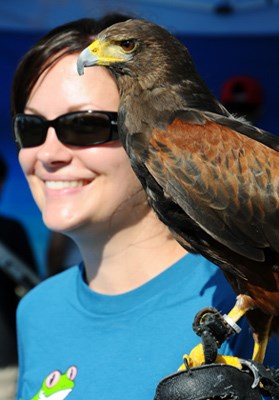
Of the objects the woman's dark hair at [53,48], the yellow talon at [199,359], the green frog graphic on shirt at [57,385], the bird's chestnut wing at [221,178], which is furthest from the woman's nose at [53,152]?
the yellow talon at [199,359]

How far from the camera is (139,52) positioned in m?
2.22

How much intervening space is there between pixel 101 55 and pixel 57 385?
1093 millimetres

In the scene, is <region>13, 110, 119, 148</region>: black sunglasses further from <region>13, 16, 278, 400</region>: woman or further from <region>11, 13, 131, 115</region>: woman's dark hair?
<region>11, 13, 131, 115</region>: woman's dark hair

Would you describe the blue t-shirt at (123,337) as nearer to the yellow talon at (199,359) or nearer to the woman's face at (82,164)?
the yellow talon at (199,359)

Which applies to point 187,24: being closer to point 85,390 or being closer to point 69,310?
point 69,310

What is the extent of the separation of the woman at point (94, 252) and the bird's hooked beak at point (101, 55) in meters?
0.23

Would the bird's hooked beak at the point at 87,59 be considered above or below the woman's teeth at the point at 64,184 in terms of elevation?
above

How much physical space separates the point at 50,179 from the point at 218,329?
864mm

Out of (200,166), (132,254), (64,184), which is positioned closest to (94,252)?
(132,254)

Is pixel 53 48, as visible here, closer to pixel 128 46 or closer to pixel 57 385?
pixel 128 46

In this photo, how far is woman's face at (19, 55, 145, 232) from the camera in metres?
2.45

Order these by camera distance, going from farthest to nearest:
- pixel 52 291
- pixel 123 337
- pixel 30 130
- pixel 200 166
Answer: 1. pixel 52 291
2. pixel 30 130
3. pixel 123 337
4. pixel 200 166

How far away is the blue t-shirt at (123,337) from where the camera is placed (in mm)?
2209

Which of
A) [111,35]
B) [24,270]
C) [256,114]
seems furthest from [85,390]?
[256,114]
